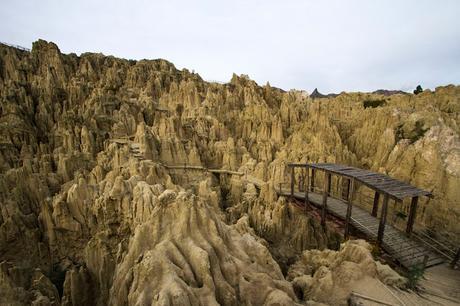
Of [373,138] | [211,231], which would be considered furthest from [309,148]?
[211,231]

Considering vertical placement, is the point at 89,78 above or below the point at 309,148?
above

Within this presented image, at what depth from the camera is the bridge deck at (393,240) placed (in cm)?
1066

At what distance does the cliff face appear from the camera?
22.8 ft

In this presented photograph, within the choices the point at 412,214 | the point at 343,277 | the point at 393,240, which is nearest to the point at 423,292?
the point at 343,277

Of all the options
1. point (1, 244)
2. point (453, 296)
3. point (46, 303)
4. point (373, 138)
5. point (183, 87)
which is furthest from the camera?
point (183, 87)

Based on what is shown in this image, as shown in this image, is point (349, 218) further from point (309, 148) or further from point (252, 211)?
point (309, 148)

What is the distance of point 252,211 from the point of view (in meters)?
16.7

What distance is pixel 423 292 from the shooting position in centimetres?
831

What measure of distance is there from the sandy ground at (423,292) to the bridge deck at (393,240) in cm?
93

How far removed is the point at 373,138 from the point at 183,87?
23.2 metres

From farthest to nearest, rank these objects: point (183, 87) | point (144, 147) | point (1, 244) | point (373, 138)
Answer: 1. point (183, 87)
2. point (373, 138)
3. point (144, 147)
4. point (1, 244)

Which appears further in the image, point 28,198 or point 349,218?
point 28,198

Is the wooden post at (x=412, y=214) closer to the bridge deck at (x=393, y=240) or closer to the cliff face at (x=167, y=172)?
the bridge deck at (x=393, y=240)

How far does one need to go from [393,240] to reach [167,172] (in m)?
14.7
